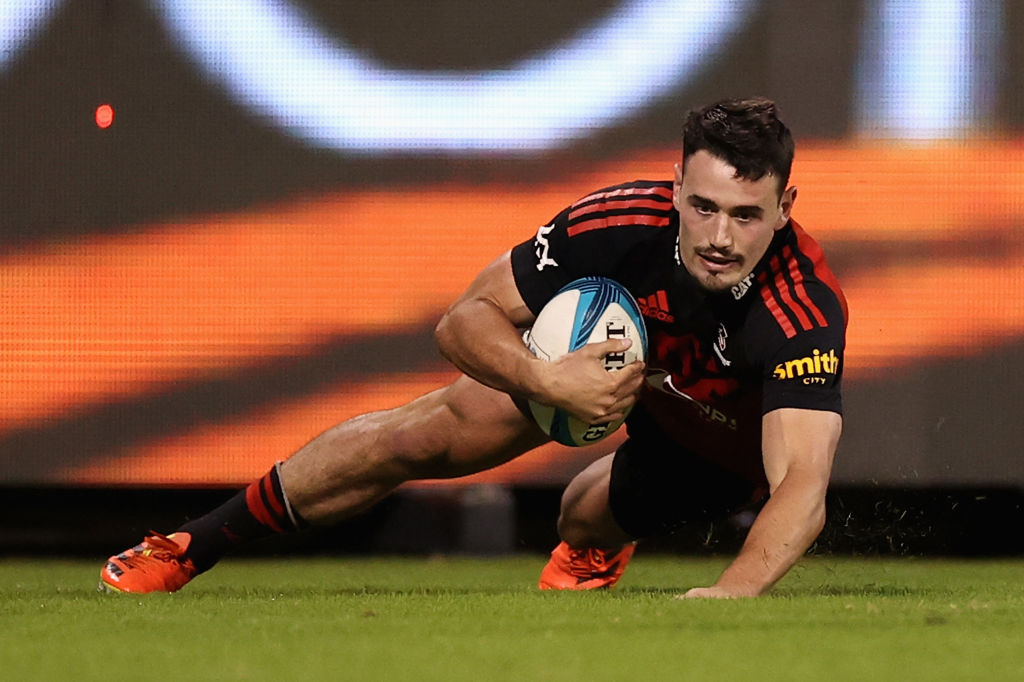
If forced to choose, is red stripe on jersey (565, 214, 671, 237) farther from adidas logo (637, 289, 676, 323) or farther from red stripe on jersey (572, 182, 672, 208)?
adidas logo (637, 289, 676, 323)

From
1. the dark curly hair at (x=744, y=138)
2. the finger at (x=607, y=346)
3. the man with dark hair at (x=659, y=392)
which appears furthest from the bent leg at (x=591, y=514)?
the dark curly hair at (x=744, y=138)

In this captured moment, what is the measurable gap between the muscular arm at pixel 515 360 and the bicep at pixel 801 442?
0.37m

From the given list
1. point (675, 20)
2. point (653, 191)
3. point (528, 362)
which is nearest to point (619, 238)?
point (653, 191)

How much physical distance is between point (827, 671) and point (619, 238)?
1.68m

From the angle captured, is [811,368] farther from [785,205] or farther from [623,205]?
[623,205]

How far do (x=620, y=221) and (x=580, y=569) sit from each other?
3.94 ft

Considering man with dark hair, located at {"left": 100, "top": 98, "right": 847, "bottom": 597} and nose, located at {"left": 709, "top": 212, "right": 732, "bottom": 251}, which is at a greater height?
nose, located at {"left": 709, "top": 212, "right": 732, "bottom": 251}

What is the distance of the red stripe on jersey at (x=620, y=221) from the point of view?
13.4ft

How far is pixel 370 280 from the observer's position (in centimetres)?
589

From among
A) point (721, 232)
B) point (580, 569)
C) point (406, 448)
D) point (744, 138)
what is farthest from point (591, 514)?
point (744, 138)

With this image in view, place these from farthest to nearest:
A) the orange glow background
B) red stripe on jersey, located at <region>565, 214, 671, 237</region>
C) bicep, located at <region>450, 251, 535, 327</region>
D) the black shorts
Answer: the orange glow background
the black shorts
bicep, located at <region>450, 251, 535, 327</region>
red stripe on jersey, located at <region>565, 214, 671, 237</region>

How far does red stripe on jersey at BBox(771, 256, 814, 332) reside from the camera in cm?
389

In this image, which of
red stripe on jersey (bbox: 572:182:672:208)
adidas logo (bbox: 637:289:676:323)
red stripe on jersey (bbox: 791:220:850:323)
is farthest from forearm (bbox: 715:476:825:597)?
red stripe on jersey (bbox: 572:182:672:208)

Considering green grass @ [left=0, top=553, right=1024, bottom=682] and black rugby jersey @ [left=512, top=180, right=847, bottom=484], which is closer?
green grass @ [left=0, top=553, right=1024, bottom=682]
